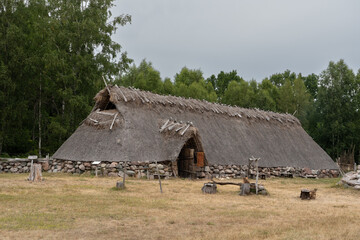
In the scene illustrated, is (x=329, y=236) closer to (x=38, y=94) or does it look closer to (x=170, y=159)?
(x=170, y=159)

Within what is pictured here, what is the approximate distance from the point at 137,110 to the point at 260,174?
9793mm

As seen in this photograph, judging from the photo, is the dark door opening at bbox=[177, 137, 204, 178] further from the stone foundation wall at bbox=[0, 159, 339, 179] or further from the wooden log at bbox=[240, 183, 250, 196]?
the wooden log at bbox=[240, 183, 250, 196]

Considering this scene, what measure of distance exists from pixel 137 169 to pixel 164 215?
11.2 metres

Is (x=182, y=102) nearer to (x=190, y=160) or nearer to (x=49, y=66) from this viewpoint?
(x=190, y=160)

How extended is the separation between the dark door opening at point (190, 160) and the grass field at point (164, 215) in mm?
7744

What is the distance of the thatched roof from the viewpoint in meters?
22.8

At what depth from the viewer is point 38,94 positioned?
32656 mm

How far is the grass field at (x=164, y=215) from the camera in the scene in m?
8.59

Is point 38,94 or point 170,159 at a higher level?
point 38,94

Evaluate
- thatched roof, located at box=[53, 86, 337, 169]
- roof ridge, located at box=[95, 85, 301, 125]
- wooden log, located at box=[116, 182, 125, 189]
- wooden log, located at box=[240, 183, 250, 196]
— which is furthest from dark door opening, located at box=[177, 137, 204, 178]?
wooden log, located at box=[116, 182, 125, 189]

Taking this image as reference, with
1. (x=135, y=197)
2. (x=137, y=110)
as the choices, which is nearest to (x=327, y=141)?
(x=137, y=110)

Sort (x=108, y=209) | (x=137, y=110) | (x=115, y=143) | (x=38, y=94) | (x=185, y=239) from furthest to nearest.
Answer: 1. (x=38, y=94)
2. (x=137, y=110)
3. (x=115, y=143)
4. (x=108, y=209)
5. (x=185, y=239)

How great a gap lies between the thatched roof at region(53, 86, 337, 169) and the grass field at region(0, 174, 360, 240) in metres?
6.76

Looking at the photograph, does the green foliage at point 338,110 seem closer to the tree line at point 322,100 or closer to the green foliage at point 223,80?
the tree line at point 322,100
